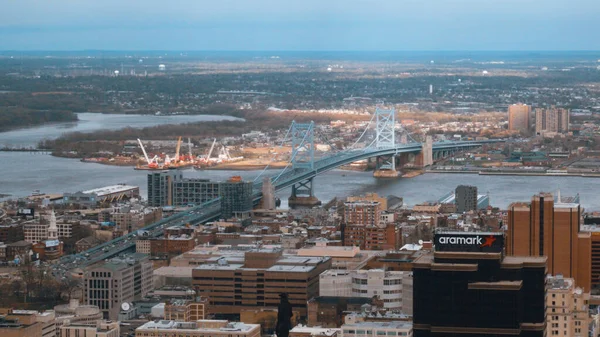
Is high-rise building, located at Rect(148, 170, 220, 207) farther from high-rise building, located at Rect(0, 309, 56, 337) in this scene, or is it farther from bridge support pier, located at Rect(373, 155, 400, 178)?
high-rise building, located at Rect(0, 309, 56, 337)

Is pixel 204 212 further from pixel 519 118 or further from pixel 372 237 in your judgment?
pixel 519 118

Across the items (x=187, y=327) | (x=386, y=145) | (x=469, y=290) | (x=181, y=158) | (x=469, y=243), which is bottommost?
(x=181, y=158)

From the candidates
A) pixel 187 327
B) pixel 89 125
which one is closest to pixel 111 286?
pixel 187 327

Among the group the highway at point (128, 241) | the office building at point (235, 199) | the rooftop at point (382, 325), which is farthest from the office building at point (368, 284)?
the office building at point (235, 199)

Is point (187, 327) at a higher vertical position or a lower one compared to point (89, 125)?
higher

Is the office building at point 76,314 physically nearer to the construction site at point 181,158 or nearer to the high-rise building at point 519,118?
the construction site at point 181,158
